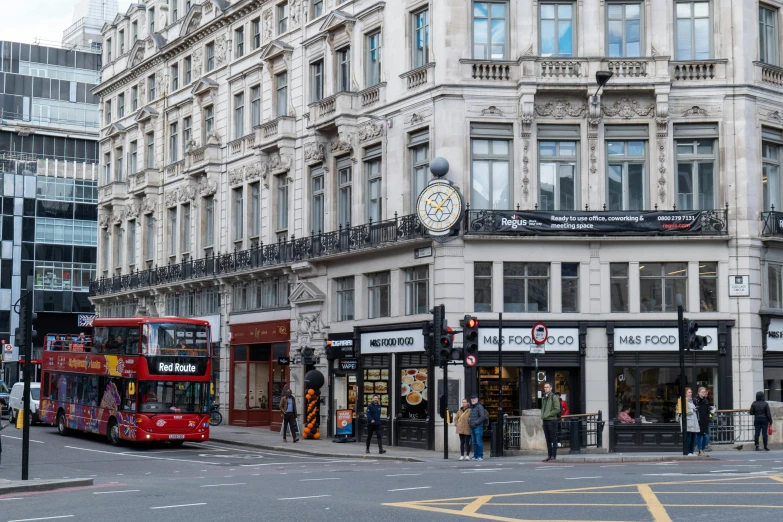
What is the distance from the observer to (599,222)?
34688 mm

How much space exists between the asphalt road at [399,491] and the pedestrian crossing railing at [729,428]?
8.78 feet

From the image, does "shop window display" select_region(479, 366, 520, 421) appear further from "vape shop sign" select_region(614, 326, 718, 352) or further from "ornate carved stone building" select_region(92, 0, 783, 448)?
"vape shop sign" select_region(614, 326, 718, 352)

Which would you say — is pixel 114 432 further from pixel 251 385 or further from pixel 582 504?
pixel 582 504

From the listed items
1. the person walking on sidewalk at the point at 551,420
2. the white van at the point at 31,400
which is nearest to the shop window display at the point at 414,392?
the person walking on sidewalk at the point at 551,420

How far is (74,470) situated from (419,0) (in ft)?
60.5

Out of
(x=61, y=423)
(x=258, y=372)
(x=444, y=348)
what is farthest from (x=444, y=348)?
(x=258, y=372)

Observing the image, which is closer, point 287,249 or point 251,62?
point 287,249

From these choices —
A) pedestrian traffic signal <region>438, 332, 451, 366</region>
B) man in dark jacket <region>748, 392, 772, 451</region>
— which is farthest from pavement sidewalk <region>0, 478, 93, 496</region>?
man in dark jacket <region>748, 392, 772, 451</region>

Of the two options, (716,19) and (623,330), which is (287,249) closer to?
(623,330)

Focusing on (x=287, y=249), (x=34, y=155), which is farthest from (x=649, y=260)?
(x=34, y=155)

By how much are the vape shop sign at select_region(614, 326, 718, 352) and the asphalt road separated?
17.1 feet

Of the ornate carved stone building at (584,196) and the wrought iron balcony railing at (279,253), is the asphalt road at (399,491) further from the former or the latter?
the wrought iron balcony railing at (279,253)

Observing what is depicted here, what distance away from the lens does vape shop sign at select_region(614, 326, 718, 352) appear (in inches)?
1362

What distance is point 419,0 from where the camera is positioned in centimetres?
3697
